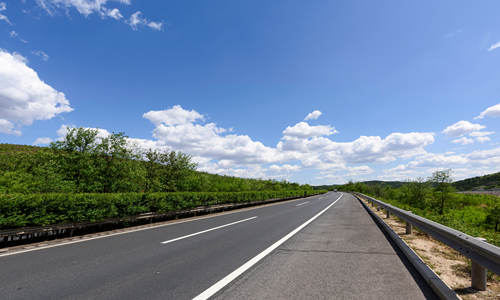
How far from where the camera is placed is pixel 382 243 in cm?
656

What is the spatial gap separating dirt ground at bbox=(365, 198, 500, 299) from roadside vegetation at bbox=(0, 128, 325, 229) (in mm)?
10674

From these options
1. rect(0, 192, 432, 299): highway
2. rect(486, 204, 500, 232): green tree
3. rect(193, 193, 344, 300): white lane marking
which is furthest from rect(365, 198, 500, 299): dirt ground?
rect(486, 204, 500, 232): green tree

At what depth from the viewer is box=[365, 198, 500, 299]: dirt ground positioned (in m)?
3.07

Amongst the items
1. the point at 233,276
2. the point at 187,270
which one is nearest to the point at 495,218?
the point at 233,276

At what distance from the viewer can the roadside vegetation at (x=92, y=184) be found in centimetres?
755

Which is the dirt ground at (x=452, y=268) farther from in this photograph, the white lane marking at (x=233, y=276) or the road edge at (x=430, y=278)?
the white lane marking at (x=233, y=276)

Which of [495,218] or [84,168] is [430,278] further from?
[495,218]

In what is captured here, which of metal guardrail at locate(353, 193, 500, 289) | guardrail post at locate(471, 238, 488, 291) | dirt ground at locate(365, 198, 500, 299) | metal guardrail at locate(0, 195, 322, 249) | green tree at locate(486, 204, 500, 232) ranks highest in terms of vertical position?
metal guardrail at locate(353, 193, 500, 289)

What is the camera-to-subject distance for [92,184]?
1623 cm

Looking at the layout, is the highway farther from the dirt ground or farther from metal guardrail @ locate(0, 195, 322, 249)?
metal guardrail @ locate(0, 195, 322, 249)

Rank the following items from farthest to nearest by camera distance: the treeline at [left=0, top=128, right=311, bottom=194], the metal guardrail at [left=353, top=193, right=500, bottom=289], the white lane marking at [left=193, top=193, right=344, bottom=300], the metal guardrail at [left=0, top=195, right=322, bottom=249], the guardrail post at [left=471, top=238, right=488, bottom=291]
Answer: the treeline at [left=0, top=128, right=311, bottom=194]
the metal guardrail at [left=0, top=195, right=322, bottom=249]
the white lane marking at [left=193, top=193, right=344, bottom=300]
the guardrail post at [left=471, top=238, right=488, bottom=291]
the metal guardrail at [left=353, top=193, right=500, bottom=289]

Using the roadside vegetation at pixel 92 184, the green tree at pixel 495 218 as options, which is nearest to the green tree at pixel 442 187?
the green tree at pixel 495 218

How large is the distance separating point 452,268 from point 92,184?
763 inches

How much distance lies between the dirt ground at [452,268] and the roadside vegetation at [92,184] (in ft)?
35.0
